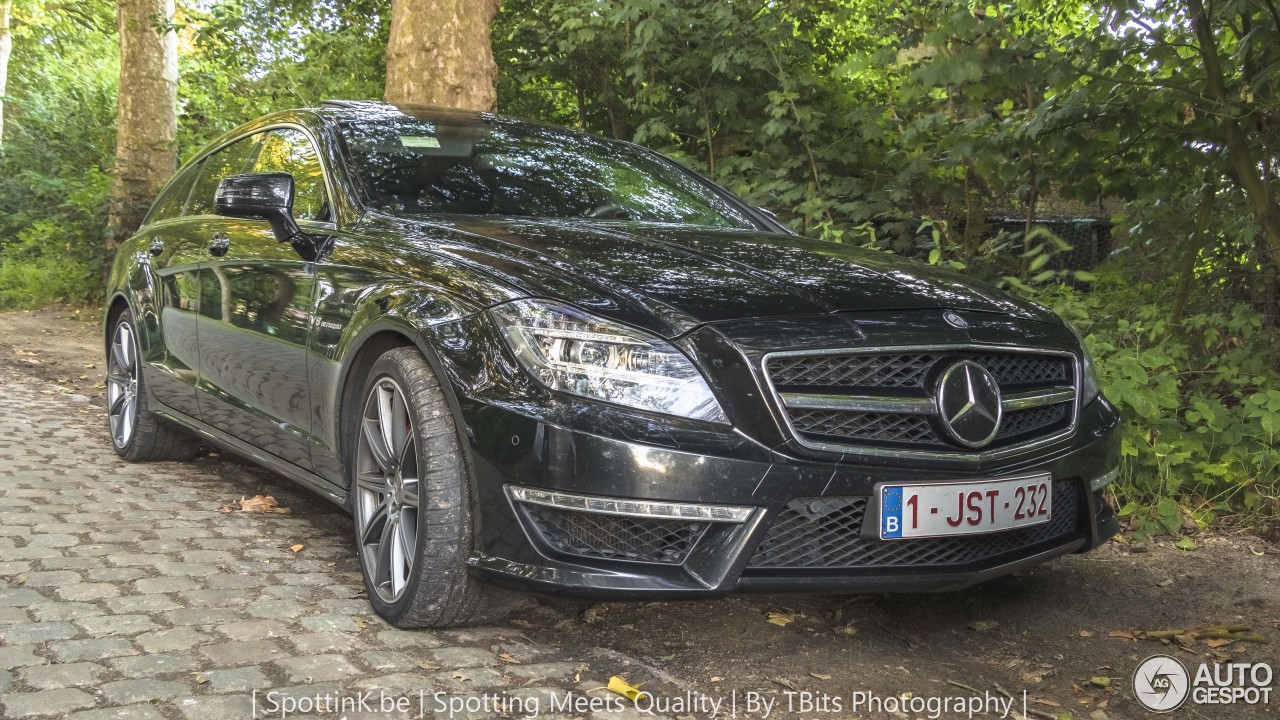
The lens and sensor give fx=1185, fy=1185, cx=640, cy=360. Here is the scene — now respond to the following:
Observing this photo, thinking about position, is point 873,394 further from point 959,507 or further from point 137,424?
point 137,424

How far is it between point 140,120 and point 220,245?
10.4 metres

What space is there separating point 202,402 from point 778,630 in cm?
260

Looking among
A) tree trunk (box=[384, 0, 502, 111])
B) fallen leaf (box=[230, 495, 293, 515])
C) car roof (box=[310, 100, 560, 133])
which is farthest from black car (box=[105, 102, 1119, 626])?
tree trunk (box=[384, 0, 502, 111])

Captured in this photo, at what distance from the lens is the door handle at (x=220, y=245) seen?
451 cm

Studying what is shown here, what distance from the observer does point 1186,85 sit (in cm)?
547

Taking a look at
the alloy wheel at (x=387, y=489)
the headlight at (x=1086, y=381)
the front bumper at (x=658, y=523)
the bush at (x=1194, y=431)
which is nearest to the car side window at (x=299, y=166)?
the alloy wheel at (x=387, y=489)

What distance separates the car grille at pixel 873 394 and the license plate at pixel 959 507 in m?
0.10

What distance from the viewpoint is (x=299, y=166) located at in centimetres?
432

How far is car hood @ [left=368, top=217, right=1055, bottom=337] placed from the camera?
2.87 m

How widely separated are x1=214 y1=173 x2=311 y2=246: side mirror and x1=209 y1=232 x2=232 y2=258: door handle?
595 millimetres

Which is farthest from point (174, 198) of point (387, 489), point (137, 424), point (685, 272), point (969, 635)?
point (969, 635)

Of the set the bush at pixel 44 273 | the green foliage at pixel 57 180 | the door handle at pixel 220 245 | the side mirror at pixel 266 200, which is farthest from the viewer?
the green foliage at pixel 57 180

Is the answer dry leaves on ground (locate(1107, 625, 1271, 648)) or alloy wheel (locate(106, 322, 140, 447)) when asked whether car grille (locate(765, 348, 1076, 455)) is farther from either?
alloy wheel (locate(106, 322, 140, 447))

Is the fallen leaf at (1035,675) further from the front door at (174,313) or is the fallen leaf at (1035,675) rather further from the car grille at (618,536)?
the front door at (174,313)
